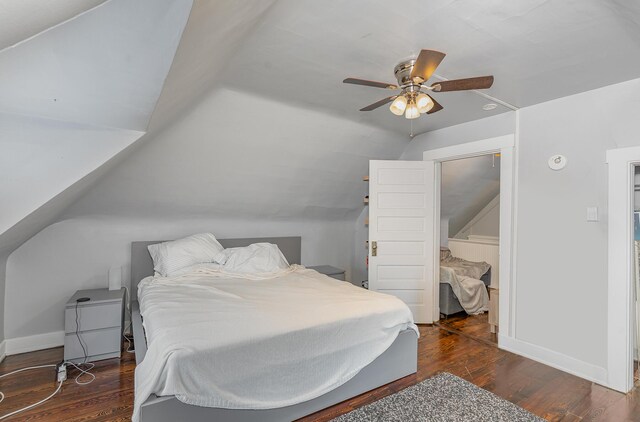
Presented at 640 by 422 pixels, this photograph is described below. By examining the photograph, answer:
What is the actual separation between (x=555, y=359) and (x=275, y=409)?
254 centimetres

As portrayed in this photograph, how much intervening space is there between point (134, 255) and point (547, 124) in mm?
4362

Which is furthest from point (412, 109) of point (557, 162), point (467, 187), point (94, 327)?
point (467, 187)

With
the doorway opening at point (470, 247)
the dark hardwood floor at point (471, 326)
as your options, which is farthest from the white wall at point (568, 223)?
the doorway opening at point (470, 247)

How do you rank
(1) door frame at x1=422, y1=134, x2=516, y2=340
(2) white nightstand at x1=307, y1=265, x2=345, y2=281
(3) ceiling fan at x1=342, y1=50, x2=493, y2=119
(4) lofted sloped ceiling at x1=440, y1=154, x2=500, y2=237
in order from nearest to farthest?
(3) ceiling fan at x1=342, y1=50, x2=493, y2=119, (1) door frame at x1=422, y1=134, x2=516, y2=340, (2) white nightstand at x1=307, y1=265, x2=345, y2=281, (4) lofted sloped ceiling at x1=440, y1=154, x2=500, y2=237

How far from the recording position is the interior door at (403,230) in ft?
12.5

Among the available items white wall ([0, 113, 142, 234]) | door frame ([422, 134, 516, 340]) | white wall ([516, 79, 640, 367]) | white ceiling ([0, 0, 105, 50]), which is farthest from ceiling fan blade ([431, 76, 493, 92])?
white wall ([0, 113, 142, 234])

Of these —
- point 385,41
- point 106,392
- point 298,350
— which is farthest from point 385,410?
point 385,41

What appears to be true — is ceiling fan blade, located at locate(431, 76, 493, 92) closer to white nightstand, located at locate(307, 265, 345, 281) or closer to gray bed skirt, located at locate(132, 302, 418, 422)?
gray bed skirt, located at locate(132, 302, 418, 422)

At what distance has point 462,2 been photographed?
1.57 metres

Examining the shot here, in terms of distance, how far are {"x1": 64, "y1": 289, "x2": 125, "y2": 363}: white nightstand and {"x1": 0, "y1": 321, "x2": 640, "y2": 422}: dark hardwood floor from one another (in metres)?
0.13

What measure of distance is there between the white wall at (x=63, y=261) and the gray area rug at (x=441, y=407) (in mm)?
2802

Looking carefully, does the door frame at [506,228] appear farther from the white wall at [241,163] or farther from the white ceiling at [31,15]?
the white ceiling at [31,15]

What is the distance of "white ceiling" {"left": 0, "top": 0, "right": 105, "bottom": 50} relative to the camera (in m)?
0.85

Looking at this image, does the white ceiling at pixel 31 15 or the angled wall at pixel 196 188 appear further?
the angled wall at pixel 196 188
